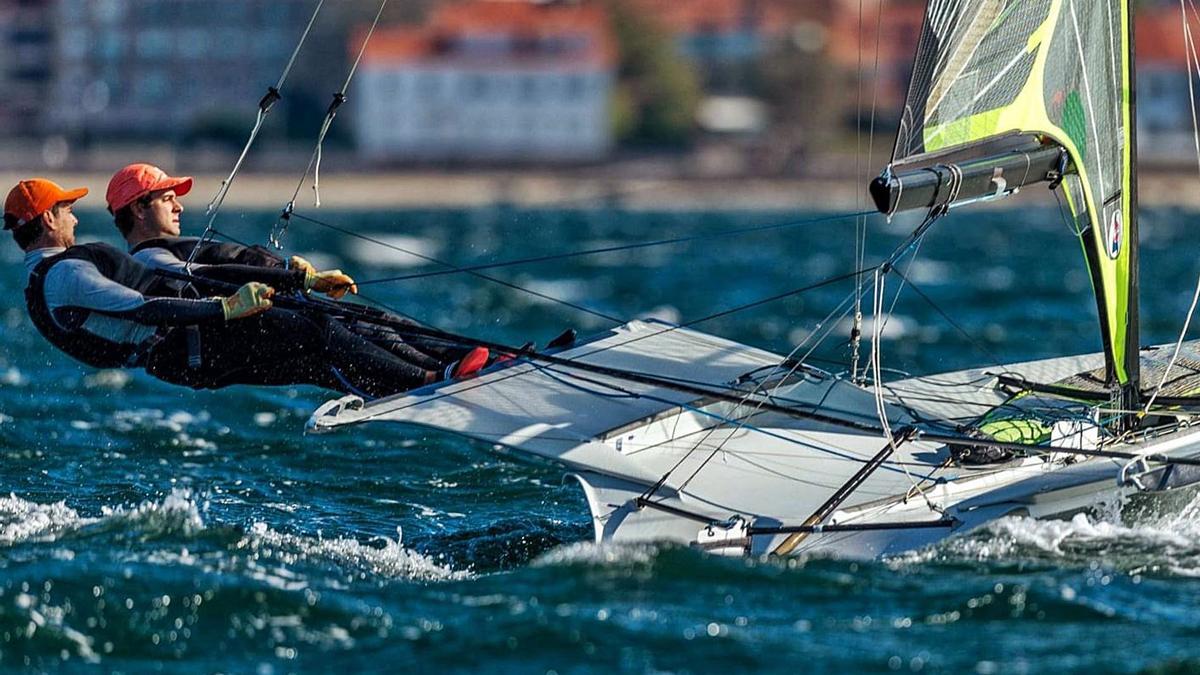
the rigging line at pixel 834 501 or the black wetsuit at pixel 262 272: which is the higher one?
the black wetsuit at pixel 262 272

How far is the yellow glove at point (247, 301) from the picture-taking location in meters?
6.36

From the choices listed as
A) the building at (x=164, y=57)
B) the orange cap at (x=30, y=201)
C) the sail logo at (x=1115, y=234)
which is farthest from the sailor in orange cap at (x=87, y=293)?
the building at (x=164, y=57)

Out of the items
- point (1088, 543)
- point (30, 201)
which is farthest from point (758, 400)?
point (30, 201)

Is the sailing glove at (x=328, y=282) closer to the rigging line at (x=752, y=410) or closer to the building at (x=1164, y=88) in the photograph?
the rigging line at (x=752, y=410)

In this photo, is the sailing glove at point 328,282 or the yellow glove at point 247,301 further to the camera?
the sailing glove at point 328,282

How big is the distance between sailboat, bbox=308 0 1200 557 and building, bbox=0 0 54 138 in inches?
2882

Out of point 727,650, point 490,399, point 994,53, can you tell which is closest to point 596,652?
point 727,650

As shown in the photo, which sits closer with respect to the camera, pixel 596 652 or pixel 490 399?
pixel 596 652

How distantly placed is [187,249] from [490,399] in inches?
69.9

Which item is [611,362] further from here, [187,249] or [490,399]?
[187,249]

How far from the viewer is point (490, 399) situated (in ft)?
20.6

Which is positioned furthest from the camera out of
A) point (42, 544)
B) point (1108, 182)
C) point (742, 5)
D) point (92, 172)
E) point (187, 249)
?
point (742, 5)

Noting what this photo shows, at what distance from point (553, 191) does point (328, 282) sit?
180ft

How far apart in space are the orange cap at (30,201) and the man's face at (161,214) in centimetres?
38
